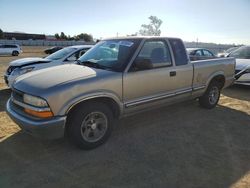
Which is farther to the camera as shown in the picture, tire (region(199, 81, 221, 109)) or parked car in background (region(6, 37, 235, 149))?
tire (region(199, 81, 221, 109))

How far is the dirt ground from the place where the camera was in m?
3.25

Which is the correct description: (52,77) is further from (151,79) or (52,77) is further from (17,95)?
(151,79)

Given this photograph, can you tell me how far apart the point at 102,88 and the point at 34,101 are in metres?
1.03

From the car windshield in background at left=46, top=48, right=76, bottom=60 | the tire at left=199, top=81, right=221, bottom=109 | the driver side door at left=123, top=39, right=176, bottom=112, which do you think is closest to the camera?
the driver side door at left=123, top=39, right=176, bottom=112

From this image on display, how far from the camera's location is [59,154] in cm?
391

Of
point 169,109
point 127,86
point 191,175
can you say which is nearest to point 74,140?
point 127,86

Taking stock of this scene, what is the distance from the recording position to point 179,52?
5.23 meters

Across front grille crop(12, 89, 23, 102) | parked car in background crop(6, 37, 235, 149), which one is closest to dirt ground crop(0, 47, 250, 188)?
parked car in background crop(6, 37, 235, 149)

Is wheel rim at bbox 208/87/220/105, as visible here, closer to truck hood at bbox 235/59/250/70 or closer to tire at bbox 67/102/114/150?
truck hood at bbox 235/59/250/70

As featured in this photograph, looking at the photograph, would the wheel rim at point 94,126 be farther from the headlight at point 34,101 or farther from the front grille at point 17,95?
the front grille at point 17,95

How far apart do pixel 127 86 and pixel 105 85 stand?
462 mm

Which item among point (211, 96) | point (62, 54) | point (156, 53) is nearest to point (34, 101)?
point (156, 53)

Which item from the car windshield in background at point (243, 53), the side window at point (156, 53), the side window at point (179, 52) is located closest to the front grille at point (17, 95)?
the side window at point (156, 53)

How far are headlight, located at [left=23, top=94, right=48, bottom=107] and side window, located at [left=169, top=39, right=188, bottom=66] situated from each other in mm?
2822
